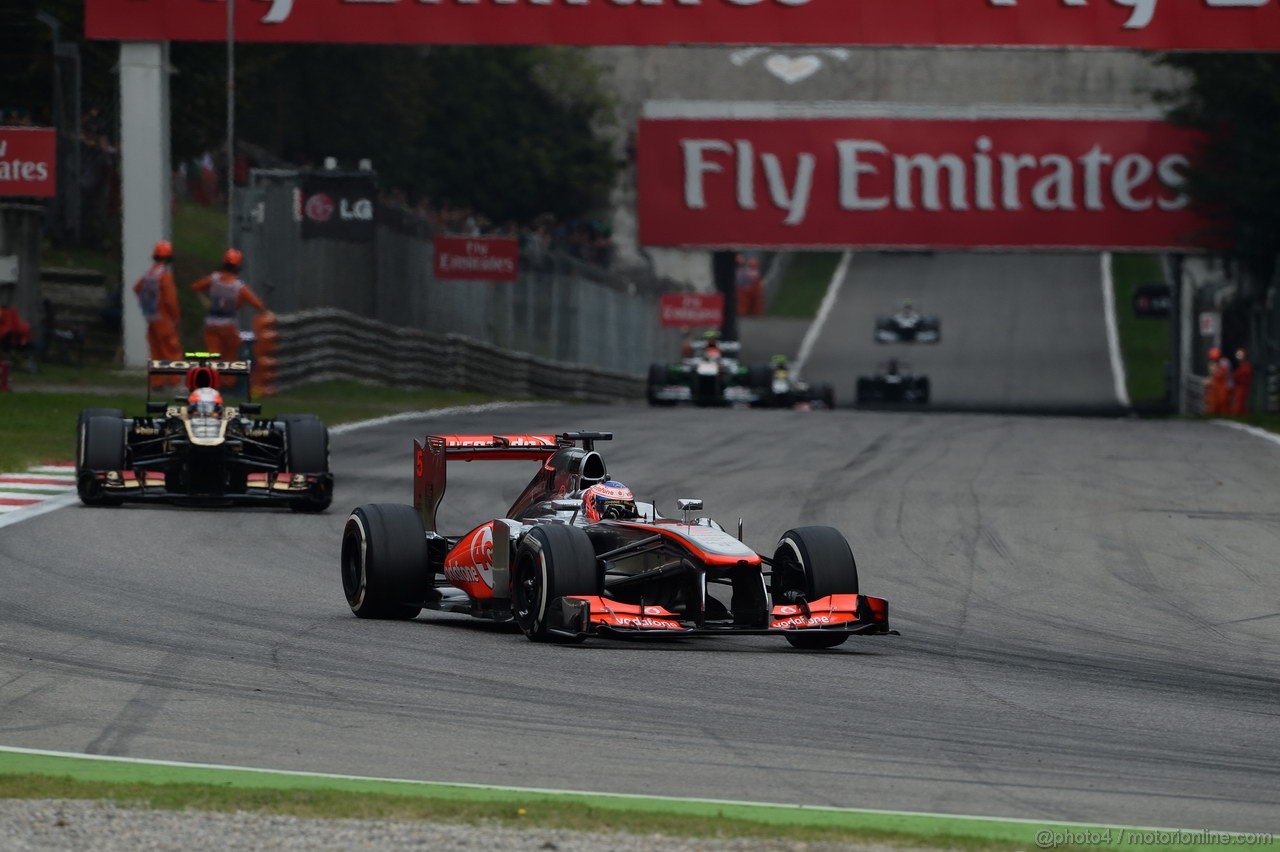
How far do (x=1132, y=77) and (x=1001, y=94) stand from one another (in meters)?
4.65

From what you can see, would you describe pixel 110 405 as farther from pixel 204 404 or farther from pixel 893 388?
pixel 893 388

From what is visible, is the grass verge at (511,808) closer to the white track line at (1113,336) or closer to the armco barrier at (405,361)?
the armco barrier at (405,361)

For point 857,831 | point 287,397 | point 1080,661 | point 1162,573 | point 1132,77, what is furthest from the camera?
point 1132,77

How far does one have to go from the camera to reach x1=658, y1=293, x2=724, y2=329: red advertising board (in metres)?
54.4

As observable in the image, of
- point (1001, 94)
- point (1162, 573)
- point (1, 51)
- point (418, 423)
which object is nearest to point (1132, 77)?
point (1001, 94)

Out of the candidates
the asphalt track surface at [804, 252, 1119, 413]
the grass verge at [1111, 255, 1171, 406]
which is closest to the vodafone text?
the asphalt track surface at [804, 252, 1119, 413]

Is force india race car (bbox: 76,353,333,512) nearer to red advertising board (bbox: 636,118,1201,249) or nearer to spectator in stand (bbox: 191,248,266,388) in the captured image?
spectator in stand (bbox: 191,248,266,388)

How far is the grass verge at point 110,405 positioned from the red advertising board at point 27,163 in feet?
8.92

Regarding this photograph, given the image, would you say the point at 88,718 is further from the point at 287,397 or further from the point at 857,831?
the point at 287,397

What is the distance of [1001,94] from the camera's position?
76.2 meters

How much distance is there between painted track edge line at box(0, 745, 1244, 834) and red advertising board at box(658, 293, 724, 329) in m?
46.7

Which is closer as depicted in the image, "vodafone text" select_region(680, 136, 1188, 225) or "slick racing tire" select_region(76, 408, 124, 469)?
"slick racing tire" select_region(76, 408, 124, 469)

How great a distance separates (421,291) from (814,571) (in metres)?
27.3

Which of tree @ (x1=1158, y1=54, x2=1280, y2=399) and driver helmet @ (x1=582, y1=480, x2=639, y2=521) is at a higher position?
tree @ (x1=1158, y1=54, x2=1280, y2=399)
